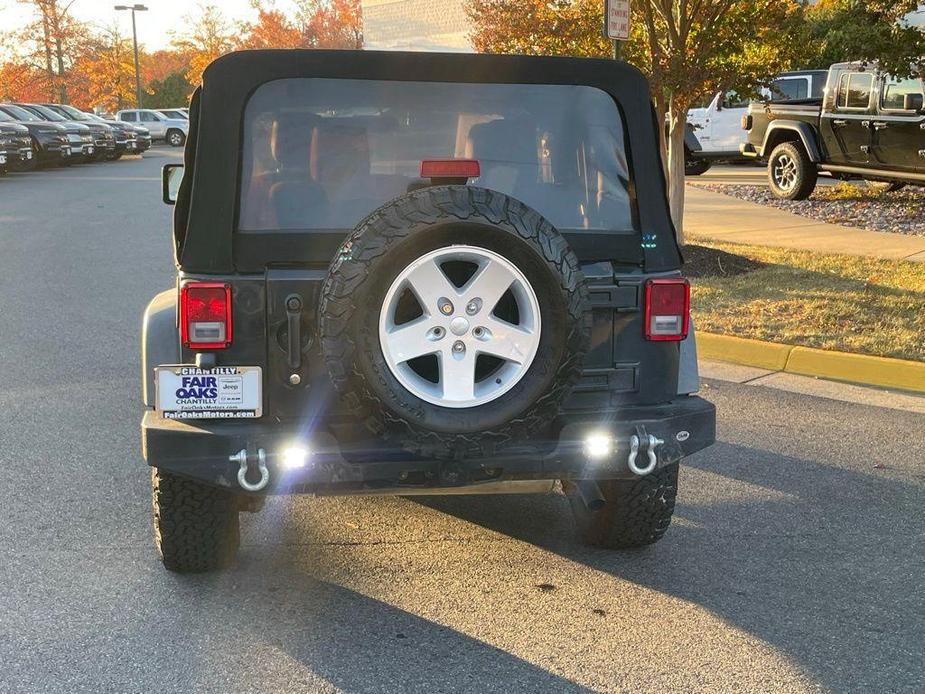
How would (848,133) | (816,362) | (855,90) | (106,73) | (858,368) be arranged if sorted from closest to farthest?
(858,368) < (816,362) < (855,90) < (848,133) < (106,73)

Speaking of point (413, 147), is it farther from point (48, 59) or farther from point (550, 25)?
point (48, 59)

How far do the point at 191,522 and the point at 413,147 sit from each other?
157cm

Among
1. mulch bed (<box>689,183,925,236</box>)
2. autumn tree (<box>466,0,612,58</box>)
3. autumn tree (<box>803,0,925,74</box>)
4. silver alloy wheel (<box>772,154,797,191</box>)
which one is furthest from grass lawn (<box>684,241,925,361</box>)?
silver alloy wheel (<box>772,154,797,191</box>)

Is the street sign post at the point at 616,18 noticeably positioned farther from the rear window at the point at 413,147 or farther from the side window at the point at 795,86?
the side window at the point at 795,86

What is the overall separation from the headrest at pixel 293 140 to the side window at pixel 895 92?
13.7 m

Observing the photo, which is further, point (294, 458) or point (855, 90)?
point (855, 90)

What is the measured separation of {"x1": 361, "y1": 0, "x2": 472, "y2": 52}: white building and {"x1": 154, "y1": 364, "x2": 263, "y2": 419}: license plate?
43273mm

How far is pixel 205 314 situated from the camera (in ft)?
11.4

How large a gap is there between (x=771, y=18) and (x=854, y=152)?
21.9ft

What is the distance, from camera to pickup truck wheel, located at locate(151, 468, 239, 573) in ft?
12.5

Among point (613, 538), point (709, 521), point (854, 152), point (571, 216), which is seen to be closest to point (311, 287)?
point (571, 216)

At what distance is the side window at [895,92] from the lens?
599 inches

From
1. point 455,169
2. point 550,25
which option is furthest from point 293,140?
point 550,25

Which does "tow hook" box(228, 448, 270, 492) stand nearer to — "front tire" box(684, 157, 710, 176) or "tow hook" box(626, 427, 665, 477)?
"tow hook" box(626, 427, 665, 477)
